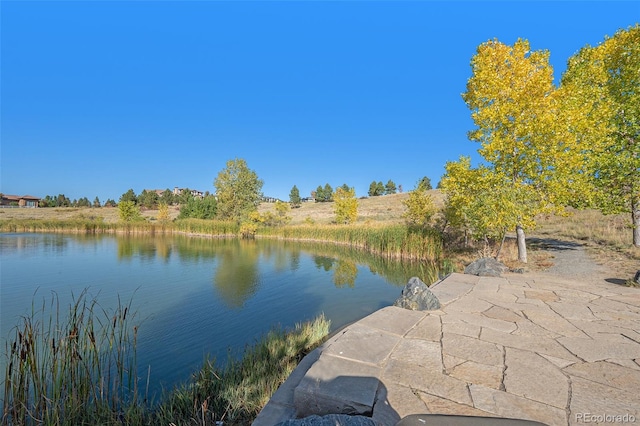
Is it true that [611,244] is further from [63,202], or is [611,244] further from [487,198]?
[63,202]

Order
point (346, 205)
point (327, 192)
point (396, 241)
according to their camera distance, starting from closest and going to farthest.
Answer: point (396, 241) → point (346, 205) → point (327, 192)

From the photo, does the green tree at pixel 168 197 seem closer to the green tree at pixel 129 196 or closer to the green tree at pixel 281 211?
the green tree at pixel 129 196

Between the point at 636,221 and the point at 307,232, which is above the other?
the point at 636,221

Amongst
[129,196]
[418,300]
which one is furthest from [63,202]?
[418,300]

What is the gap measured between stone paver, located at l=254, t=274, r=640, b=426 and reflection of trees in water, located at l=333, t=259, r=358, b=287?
19.2 ft

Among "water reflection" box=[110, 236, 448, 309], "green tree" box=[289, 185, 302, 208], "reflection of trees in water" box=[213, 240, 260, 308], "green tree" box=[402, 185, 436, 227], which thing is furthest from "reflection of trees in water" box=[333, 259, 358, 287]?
"green tree" box=[289, 185, 302, 208]

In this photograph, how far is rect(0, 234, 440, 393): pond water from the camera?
16.5 ft

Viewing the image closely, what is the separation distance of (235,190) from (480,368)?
1415 inches

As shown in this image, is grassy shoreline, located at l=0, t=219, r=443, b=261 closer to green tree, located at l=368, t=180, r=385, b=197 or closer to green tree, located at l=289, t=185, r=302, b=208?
green tree, located at l=289, t=185, r=302, b=208

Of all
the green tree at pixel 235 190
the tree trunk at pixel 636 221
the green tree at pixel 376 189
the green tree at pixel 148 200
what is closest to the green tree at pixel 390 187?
the green tree at pixel 376 189

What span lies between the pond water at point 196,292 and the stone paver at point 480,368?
2.71 m

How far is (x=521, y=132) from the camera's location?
805 cm

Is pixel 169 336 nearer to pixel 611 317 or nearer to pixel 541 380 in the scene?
pixel 541 380

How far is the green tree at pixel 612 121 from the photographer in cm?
869
